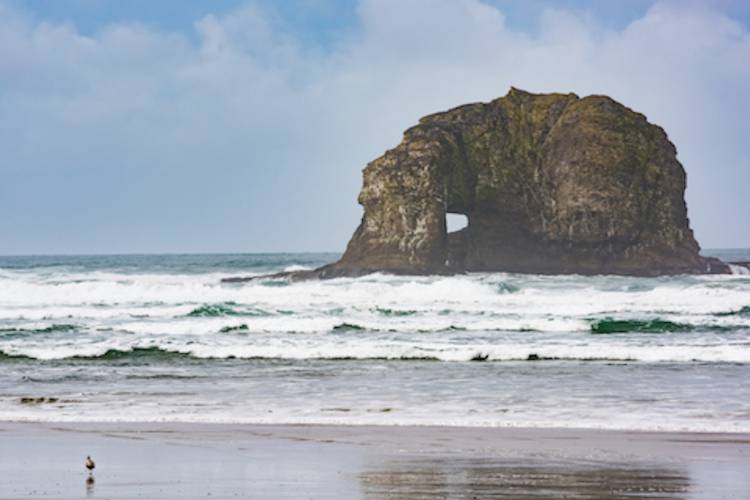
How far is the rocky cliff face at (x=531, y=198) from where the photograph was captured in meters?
57.0

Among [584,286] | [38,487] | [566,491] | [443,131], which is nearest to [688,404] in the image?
[566,491]

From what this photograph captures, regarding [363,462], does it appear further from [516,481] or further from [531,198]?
[531,198]

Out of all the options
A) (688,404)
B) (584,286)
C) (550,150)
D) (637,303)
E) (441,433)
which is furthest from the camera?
(550,150)

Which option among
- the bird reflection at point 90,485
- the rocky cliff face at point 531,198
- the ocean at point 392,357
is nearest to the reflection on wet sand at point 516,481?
the bird reflection at point 90,485

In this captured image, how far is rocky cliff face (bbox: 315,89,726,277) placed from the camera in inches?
2244

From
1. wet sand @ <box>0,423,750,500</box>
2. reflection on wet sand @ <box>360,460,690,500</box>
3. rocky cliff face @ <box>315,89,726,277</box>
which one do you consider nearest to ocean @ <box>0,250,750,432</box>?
wet sand @ <box>0,423,750,500</box>

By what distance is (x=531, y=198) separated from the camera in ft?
197

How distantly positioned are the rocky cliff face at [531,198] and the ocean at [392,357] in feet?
34.4

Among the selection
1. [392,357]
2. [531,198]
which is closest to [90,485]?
[392,357]

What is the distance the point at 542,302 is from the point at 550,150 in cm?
2172

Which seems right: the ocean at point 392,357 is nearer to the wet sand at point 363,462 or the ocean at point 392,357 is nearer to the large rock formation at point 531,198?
the wet sand at point 363,462

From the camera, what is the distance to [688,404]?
654 inches

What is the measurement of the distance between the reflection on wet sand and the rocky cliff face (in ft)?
143

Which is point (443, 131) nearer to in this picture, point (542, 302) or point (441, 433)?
point (542, 302)
